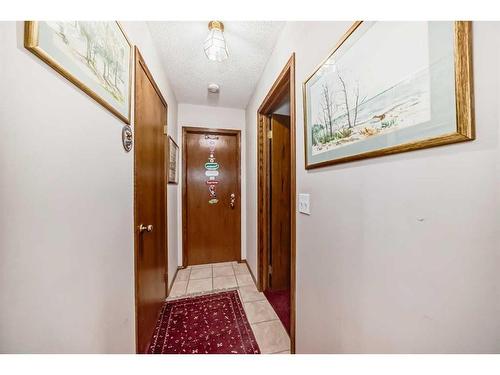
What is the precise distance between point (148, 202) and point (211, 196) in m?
1.33

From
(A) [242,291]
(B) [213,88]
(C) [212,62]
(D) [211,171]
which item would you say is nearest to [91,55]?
(C) [212,62]

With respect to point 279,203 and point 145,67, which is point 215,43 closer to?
point 145,67

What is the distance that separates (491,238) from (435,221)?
3.8 inches

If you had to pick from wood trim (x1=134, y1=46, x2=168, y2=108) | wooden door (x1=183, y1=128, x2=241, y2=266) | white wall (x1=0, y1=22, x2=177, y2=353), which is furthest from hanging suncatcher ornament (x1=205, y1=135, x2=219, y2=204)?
white wall (x1=0, y1=22, x2=177, y2=353)

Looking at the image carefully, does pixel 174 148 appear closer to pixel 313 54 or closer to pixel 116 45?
pixel 116 45

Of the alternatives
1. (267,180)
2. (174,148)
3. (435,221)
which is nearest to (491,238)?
(435,221)

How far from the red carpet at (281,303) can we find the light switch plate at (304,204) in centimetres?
106

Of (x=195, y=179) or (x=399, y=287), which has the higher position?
Answer: (x=195, y=179)

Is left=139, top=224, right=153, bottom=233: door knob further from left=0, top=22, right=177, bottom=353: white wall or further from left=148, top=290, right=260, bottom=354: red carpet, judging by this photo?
left=148, top=290, right=260, bottom=354: red carpet

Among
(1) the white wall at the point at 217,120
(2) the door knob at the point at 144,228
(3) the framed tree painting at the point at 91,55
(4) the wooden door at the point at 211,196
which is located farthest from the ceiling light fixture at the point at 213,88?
(2) the door knob at the point at 144,228

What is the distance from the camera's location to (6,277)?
43 centimetres

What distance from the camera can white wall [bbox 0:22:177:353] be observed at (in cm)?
44

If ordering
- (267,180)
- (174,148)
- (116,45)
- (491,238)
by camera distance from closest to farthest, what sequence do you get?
1. (491,238)
2. (116,45)
3. (267,180)
4. (174,148)
